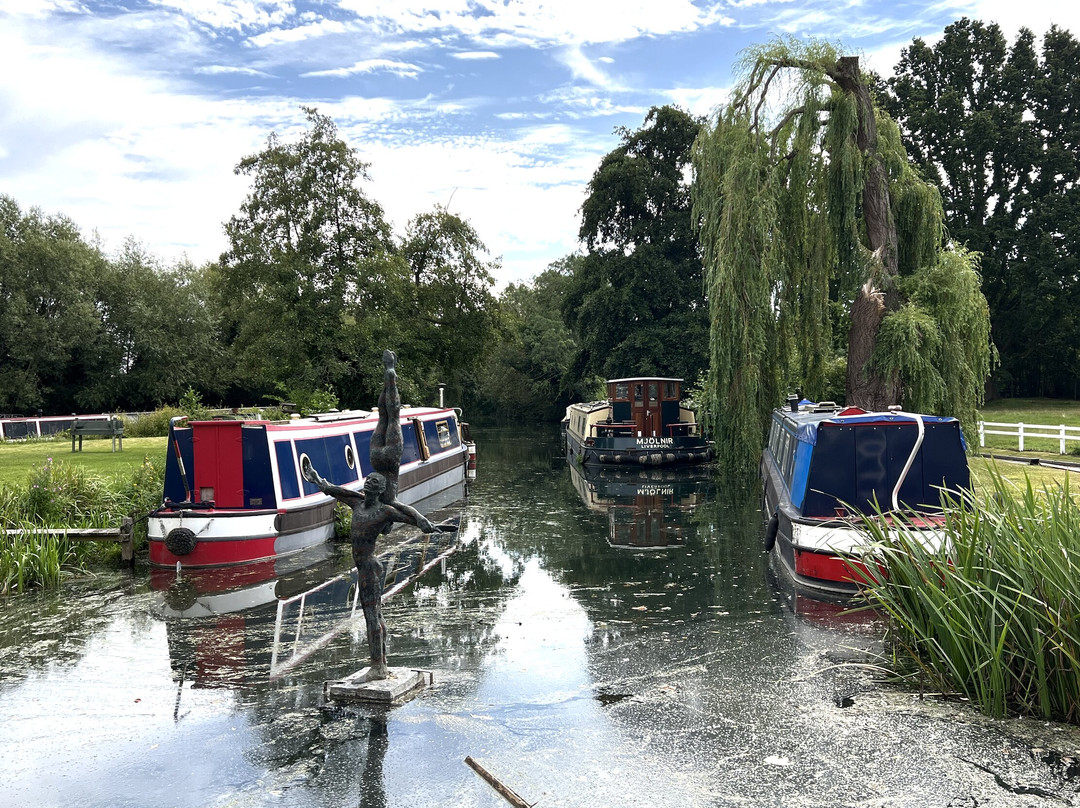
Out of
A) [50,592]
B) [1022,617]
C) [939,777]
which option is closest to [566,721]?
[939,777]

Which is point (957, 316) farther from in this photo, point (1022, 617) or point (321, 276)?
point (321, 276)

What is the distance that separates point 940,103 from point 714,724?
3957cm

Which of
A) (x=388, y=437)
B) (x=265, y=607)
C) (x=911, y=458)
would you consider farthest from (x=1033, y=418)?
(x=388, y=437)

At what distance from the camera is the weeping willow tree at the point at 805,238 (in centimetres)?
1745

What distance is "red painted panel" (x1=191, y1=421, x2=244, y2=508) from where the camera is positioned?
41.5 ft

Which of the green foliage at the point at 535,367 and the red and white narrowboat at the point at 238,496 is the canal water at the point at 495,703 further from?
the green foliage at the point at 535,367

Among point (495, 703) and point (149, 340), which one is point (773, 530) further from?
point (149, 340)

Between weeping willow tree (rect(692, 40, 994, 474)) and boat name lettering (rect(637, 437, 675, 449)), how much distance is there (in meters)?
6.12

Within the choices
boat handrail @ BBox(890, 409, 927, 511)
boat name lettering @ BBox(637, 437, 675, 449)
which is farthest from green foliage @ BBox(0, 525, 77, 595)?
boat name lettering @ BBox(637, 437, 675, 449)

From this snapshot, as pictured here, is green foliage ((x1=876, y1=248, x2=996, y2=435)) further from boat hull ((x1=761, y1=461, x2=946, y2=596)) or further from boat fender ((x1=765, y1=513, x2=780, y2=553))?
boat hull ((x1=761, y1=461, x2=946, y2=596))

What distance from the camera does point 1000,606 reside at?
597 cm

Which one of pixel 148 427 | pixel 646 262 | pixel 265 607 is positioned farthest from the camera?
pixel 646 262

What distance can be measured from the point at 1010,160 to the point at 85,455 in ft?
125

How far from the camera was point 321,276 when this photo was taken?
30703 mm
